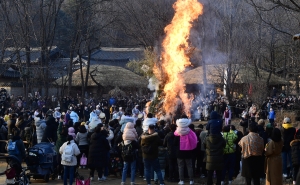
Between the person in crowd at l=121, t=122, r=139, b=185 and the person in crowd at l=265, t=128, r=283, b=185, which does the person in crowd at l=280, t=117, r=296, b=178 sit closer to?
the person in crowd at l=265, t=128, r=283, b=185

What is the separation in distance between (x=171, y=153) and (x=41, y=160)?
11.8 feet

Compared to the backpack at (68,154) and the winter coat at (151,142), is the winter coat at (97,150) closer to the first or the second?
the backpack at (68,154)

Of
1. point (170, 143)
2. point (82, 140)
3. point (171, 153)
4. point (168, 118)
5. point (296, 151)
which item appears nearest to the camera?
point (296, 151)

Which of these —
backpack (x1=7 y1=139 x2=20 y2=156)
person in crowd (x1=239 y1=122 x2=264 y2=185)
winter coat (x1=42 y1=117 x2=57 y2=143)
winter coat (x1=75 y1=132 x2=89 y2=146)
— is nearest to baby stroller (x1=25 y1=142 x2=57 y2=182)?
backpack (x1=7 y1=139 x2=20 y2=156)

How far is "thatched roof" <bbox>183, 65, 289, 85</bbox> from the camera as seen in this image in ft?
123

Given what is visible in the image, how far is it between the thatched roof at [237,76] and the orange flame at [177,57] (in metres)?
13.9

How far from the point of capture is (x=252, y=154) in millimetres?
11477

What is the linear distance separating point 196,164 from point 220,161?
317 cm

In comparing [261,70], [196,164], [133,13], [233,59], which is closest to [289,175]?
[196,164]

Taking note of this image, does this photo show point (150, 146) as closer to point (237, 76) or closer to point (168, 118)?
point (168, 118)

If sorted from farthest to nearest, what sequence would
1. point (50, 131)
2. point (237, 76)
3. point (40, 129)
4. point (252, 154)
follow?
point (237, 76)
point (40, 129)
point (50, 131)
point (252, 154)

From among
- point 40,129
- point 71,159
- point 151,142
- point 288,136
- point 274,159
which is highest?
point 40,129

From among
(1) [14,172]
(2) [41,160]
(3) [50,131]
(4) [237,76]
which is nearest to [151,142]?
(2) [41,160]

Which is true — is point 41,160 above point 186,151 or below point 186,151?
below
